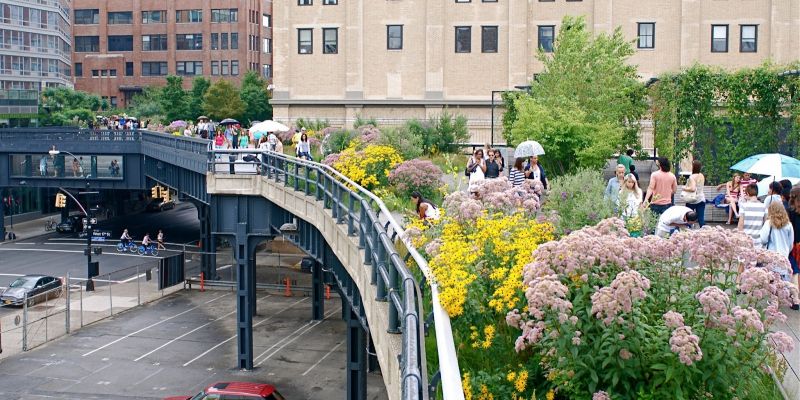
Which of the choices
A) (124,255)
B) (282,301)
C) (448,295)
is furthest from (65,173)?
(448,295)

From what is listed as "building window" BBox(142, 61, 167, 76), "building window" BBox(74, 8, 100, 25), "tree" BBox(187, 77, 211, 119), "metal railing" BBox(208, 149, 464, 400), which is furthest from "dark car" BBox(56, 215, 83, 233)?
"building window" BBox(74, 8, 100, 25)

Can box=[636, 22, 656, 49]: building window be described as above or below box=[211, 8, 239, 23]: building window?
below

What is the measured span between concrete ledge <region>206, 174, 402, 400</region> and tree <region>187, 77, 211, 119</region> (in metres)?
64.2

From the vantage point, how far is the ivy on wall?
3048 centimetres

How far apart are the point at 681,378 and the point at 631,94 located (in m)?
28.6

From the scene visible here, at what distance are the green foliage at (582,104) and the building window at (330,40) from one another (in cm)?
2410

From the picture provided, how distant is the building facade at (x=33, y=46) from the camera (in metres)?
101

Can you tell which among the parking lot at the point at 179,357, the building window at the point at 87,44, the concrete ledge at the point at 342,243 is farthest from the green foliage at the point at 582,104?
the building window at the point at 87,44

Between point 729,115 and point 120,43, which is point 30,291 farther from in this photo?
point 120,43

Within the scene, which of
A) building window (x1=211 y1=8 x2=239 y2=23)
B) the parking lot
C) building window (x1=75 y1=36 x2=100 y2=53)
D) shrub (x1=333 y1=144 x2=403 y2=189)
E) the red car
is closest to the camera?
shrub (x1=333 y1=144 x2=403 y2=189)

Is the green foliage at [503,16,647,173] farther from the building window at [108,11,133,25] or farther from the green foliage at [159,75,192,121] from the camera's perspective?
the building window at [108,11,133,25]

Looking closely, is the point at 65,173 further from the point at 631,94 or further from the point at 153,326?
the point at 631,94

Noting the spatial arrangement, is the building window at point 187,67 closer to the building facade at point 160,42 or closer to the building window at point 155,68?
the building facade at point 160,42

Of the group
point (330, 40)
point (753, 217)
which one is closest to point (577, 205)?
point (753, 217)
